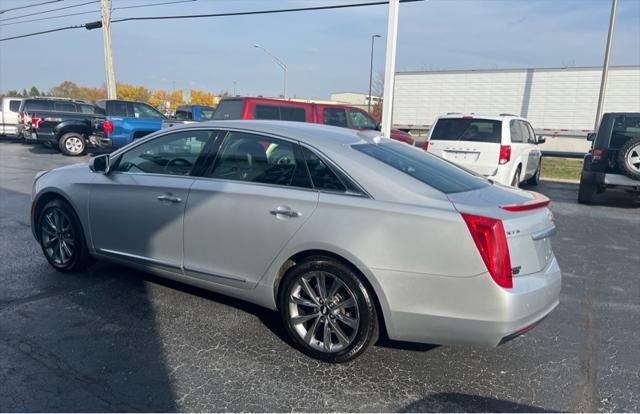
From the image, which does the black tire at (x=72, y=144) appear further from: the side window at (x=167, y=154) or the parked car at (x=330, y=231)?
the side window at (x=167, y=154)

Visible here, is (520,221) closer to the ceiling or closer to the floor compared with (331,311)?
closer to the ceiling

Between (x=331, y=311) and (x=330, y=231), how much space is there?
58 cm

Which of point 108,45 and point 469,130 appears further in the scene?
point 108,45

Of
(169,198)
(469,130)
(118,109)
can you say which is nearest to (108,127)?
(118,109)

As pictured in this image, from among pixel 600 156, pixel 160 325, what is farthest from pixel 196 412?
pixel 600 156

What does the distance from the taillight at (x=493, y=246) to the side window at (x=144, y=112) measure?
16.0 metres

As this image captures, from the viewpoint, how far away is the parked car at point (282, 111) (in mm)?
11477

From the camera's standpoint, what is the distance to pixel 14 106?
65.9 ft

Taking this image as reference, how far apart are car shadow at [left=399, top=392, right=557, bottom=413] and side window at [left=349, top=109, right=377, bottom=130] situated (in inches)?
404

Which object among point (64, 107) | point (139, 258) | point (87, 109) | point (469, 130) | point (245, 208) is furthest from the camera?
point (87, 109)

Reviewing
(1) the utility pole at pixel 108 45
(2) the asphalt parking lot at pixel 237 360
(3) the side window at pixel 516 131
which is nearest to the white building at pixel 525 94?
(1) the utility pole at pixel 108 45

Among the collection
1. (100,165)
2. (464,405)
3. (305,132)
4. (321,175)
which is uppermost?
(305,132)

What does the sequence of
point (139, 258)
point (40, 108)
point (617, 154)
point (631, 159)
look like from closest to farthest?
point (139, 258) → point (631, 159) → point (617, 154) → point (40, 108)

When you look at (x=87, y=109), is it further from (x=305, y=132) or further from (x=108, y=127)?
(x=305, y=132)
